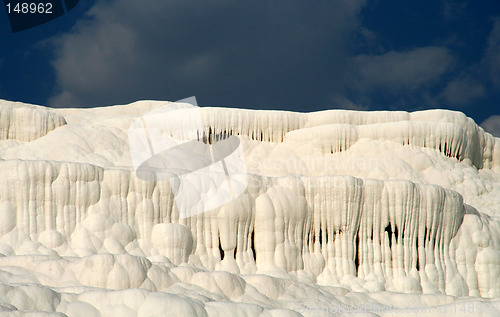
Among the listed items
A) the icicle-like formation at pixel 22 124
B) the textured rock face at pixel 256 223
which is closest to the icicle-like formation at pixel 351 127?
the textured rock face at pixel 256 223

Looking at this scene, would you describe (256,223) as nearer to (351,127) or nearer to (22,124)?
(351,127)

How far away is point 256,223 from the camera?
66.9 feet

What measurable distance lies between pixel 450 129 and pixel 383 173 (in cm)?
446

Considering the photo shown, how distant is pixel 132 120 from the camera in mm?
28406

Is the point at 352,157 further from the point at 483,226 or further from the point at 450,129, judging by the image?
the point at 483,226

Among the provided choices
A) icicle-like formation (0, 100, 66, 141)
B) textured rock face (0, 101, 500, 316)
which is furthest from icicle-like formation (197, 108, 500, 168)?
icicle-like formation (0, 100, 66, 141)

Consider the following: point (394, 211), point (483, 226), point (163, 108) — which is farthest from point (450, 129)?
point (163, 108)

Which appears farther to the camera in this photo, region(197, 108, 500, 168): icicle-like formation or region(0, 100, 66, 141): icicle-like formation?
region(197, 108, 500, 168): icicle-like formation

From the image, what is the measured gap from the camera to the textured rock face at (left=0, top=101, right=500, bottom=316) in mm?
13086

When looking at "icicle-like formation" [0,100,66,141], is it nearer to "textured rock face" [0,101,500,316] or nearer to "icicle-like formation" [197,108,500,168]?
"textured rock face" [0,101,500,316]

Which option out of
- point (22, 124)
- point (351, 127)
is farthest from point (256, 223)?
point (22, 124)

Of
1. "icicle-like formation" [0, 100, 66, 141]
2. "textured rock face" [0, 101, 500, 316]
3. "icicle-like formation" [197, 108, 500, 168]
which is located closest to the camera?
"textured rock face" [0, 101, 500, 316]

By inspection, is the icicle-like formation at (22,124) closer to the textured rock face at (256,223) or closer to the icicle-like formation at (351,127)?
the textured rock face at (256,223)

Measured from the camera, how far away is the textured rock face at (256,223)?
42.9 feet
